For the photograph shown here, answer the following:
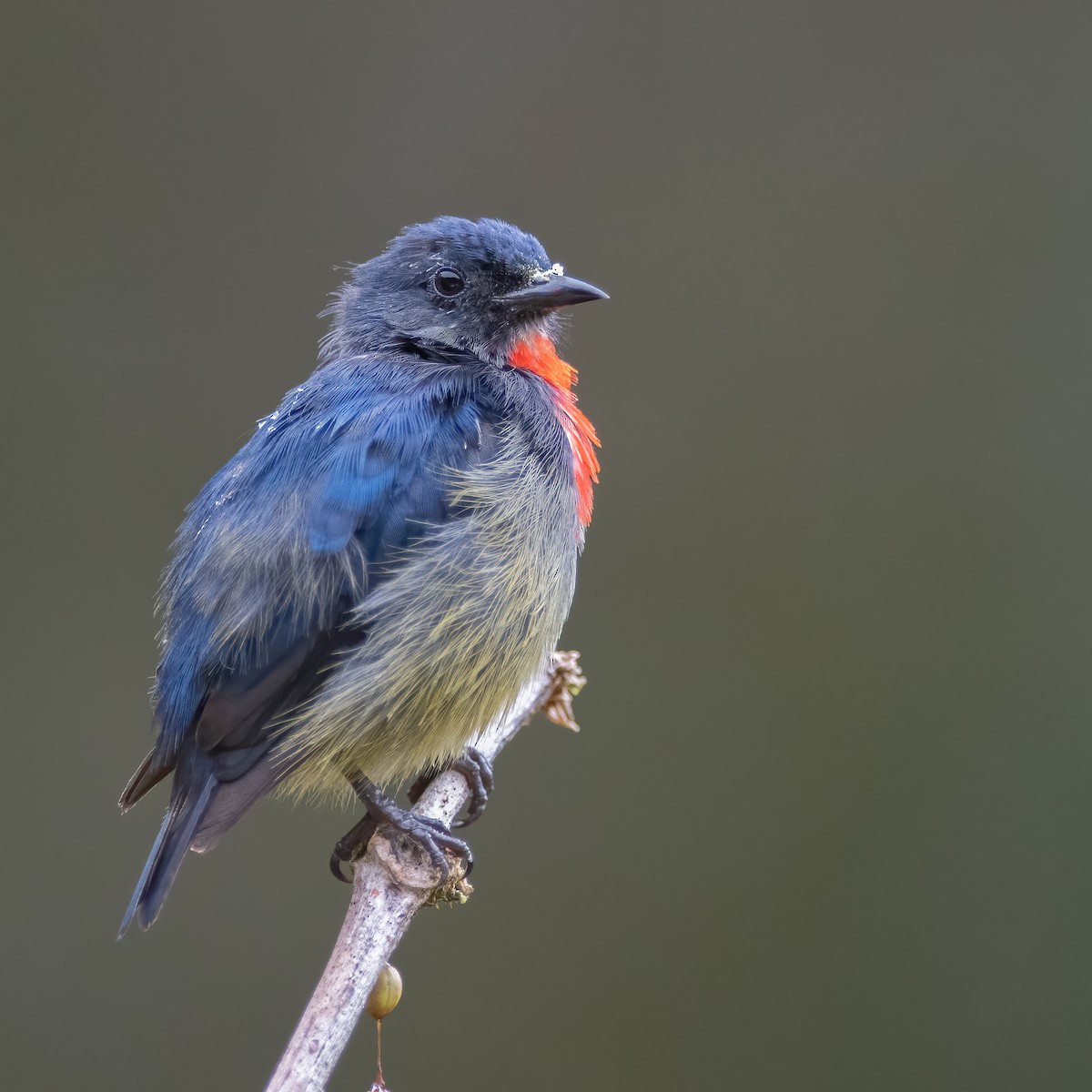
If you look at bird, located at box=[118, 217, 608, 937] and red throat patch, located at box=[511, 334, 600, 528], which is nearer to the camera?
bird, located at box=[118, 217, 608, 937]

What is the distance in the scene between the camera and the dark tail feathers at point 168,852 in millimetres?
2279

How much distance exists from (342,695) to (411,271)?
0.99m

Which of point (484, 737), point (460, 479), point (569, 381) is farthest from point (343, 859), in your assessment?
point (569, 381)

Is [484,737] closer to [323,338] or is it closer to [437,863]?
[437,863]

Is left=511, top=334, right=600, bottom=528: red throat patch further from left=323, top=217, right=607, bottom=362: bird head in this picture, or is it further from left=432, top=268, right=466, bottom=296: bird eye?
left=432, top=268, right=466, bottom=296: bird eye

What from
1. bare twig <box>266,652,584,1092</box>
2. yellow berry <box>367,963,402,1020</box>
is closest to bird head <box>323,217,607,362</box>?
bare twig <box>266,652,584,1092</box>

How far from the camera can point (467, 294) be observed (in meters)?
2.87

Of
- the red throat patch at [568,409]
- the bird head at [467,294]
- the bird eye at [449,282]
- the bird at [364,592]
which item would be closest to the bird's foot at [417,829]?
the bird at [364,592]

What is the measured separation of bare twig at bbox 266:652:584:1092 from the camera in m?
2.00

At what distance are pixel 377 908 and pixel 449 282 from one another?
1348 millimetres

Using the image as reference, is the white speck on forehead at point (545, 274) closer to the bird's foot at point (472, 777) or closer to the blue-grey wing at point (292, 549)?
the blue-grey wing at point (292, 549)

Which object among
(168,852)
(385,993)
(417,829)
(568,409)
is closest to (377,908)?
(385,993)

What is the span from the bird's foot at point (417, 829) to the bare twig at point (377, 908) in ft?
0.09

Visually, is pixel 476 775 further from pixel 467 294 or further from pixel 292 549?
pixel 467 294
